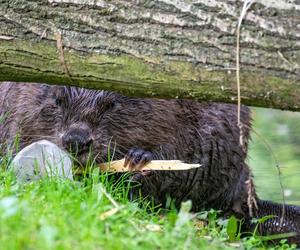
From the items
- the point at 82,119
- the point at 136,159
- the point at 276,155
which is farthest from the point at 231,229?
the point at 276,155

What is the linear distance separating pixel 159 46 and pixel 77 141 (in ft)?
3.37

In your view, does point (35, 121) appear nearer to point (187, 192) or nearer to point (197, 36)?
point (187, 192)

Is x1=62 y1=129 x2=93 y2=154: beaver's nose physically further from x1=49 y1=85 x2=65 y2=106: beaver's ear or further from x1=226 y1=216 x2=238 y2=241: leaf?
x1=226 y1=216 x2=238 y2=241: leaf

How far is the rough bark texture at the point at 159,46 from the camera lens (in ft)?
12.6

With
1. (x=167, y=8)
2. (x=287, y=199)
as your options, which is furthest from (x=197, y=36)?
(x=287, y=199)

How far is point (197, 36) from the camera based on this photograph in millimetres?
3912

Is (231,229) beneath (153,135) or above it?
beneath

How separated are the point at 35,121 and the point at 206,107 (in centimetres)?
96

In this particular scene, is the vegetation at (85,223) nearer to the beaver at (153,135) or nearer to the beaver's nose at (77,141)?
the beaver's nose at (77,141)

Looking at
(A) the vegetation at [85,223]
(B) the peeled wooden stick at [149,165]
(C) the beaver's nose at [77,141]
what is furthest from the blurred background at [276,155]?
(A) the vegetation at [85,223]

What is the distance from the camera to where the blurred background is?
692cm

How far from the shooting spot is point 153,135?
522 cm

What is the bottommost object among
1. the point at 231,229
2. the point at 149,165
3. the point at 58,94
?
the point at 231,229

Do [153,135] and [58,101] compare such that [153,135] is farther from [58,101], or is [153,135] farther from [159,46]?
[159,46]
